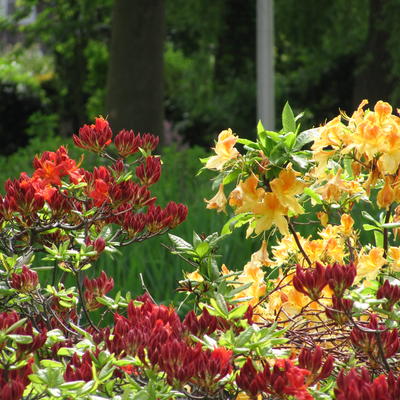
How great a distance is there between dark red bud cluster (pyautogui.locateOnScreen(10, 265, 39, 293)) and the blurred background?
5.42 m

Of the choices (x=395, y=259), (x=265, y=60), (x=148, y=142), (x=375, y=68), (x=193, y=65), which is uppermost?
(x=148, y=142)

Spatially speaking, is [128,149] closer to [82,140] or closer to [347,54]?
[82,140]

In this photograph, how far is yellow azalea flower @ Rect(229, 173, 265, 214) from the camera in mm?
1822

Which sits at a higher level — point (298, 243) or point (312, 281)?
point (312, 281)

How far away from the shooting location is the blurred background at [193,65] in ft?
32.1

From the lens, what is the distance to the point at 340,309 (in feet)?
4.96

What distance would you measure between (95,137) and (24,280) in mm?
508

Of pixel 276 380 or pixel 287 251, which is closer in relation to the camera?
pixel 276 380

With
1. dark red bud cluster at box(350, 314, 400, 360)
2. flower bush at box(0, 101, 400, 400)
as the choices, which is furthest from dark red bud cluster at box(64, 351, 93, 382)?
dark red bud cluster at box(350, 314, 400, 360)

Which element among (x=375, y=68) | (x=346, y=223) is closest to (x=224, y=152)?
(x=346, y=223)

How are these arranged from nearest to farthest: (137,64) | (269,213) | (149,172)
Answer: (269,213) → (149,172) → (137,64)

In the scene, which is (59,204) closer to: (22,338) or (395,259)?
(22,338)

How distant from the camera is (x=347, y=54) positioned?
13984 millimetres

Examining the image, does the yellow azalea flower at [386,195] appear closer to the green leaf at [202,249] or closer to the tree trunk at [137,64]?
the green leaf at [202,249]
